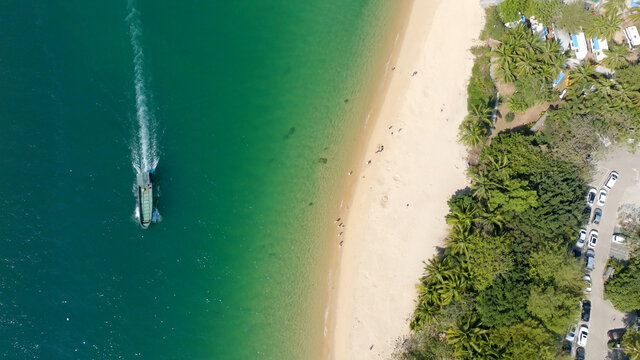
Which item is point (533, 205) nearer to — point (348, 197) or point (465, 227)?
point (465, 227)

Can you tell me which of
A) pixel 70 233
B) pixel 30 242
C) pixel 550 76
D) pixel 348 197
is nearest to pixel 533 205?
pixel 550 76

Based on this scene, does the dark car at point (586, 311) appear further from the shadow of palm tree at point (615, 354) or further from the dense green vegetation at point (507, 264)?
the dense green vegetation at point (507, 264)

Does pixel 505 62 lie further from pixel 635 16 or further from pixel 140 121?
pixel 140 121

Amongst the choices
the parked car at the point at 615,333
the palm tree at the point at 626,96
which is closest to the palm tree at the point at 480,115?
the palm tree at the point at 626,96

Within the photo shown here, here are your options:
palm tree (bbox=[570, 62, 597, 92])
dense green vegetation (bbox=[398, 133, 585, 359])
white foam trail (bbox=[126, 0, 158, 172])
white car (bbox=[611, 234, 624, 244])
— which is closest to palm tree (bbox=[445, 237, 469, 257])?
dense green vegetation (bbox=[398, 133, 585, 359])

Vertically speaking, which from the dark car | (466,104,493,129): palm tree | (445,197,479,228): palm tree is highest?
(466,104,493,129): palm tree

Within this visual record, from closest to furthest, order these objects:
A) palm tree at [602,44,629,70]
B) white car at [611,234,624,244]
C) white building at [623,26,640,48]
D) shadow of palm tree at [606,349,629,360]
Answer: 1. shadow of palm tree at [606,349,629,360]
2. palm tree at [602,44,629,70]
3. white car at [611,234,624,244]
4. white building at [623,26,640,48]

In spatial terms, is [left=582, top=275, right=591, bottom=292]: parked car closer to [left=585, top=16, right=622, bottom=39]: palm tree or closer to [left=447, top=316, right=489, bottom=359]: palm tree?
[left=447, top=316, right=489, bottom=359]: palm tree
